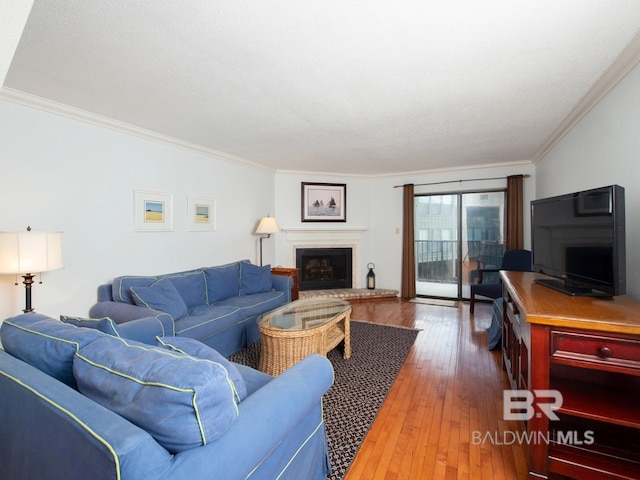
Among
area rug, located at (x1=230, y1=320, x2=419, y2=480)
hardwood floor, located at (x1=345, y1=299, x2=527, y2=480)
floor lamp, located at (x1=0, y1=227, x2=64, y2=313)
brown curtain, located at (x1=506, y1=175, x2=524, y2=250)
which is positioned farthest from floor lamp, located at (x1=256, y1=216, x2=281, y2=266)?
brown curtain, located at (x1=506, y1=175, x2=524, y2=250)

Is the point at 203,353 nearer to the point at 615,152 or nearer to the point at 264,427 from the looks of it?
the point at 264,427

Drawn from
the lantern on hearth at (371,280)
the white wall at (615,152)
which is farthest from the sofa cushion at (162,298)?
the lantern on hearth at (371,280)

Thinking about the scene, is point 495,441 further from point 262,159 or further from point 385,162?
point 262,159

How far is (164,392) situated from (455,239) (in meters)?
5.56

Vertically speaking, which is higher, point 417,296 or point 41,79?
point 41,79

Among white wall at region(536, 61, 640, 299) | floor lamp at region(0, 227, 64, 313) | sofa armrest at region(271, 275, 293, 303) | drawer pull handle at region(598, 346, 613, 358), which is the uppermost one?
white wall at region(536, 61, 640, 299)

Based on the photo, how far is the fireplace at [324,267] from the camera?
5898 mm

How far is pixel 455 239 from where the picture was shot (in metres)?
5.59

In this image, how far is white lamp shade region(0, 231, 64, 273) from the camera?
6.56ft

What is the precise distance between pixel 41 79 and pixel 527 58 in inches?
133

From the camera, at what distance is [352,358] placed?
3.12m

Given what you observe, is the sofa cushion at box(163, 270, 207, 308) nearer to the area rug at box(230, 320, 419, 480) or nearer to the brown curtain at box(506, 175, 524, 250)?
the area rug at box(230, 320, 419, 480)

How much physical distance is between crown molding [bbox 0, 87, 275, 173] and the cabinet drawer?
3876mm

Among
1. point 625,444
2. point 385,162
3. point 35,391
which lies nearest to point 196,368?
point 35,391
